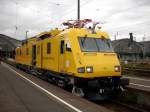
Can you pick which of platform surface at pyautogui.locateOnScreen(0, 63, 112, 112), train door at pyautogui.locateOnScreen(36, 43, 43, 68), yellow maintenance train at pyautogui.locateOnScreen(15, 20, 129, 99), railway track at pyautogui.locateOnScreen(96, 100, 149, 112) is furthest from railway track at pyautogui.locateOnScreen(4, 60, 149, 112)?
train door at pyautogui.locateOnScreen(36, 43, 43, 68)

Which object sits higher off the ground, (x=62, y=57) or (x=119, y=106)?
(x=62, y=57)

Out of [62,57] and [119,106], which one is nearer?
[119,106]

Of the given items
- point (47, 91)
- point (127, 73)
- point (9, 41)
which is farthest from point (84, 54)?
point (9, 41)

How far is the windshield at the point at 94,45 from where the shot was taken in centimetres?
1379

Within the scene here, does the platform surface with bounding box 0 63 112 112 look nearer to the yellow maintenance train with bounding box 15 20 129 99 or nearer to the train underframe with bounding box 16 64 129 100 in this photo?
the train underframe with bounding box 16 64 129 100

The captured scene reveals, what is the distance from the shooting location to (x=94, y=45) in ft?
46.3

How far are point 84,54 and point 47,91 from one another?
9.07 feet

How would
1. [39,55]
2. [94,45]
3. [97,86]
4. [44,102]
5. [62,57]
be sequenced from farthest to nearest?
[39,55], [62,57], [94,45], [97,86], [44,102]

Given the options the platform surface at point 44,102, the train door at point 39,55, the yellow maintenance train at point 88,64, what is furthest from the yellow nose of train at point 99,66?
the train door at point 39,55

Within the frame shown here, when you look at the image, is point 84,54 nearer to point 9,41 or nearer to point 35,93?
point 35,93

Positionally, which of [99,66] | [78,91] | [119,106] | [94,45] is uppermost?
[94,45]

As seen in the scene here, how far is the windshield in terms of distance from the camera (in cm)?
1379

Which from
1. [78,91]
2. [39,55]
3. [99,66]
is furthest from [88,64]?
[39,55]

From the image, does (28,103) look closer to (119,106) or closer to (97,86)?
(97,86)
